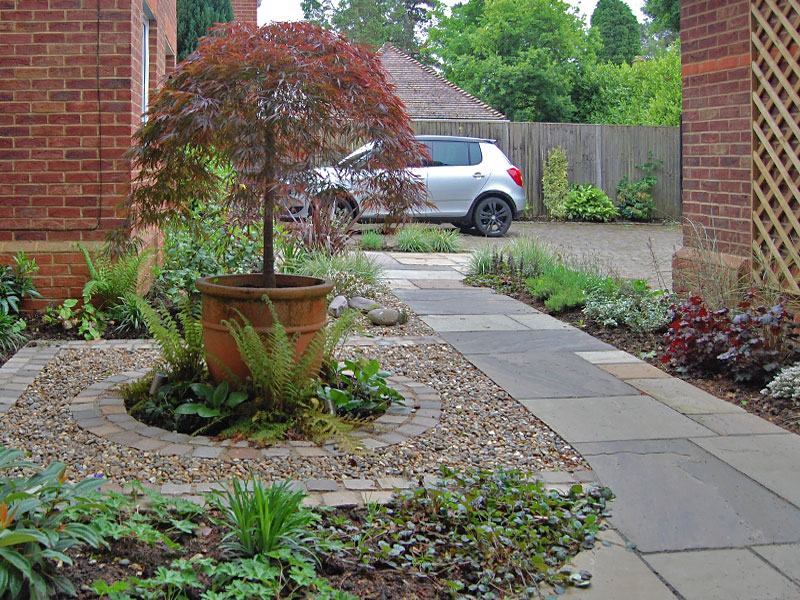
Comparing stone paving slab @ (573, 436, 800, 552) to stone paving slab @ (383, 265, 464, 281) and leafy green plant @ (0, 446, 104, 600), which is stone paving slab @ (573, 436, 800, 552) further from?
stone paving slab @ (383, 265, 464, 281)

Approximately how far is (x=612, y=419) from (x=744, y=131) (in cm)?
301

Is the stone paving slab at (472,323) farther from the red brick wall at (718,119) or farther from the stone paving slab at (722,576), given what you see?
the stone paving slab at (722,576)

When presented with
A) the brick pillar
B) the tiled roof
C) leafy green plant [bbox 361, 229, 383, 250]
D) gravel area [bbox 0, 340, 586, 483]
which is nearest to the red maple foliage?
gravel area [bbox 0, 340, 586, 483]

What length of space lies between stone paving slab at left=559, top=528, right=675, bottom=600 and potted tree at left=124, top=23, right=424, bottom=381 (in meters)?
Result: 1.98

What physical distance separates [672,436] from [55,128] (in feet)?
16.6

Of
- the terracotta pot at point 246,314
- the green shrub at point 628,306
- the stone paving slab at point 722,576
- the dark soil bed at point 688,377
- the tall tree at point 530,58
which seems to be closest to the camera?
the stone paving slab at point 722,576

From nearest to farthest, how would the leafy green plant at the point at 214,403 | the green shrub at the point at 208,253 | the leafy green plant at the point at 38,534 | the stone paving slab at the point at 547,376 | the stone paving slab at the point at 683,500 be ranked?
1. the leafy green plant at the point at 38,534
2. the stone paving slab at the point at 683,500
3. the leafy green plant at the point at 214,403
4. the stone paving slab at the point at 547,376
5. the green shrub at the point at 208,253

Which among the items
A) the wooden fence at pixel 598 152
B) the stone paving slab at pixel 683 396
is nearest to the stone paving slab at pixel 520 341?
the stone paving slab at pixel 683 396

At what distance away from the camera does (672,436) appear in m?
4.02

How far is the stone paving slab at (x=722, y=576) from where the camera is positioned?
2.53 meters

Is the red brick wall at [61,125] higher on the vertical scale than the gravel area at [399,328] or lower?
higher

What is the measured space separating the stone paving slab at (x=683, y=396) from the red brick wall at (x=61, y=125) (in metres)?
4.14

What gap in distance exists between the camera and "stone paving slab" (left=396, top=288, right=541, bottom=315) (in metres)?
7.44

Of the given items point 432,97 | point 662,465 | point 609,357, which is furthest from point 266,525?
point 432,97
